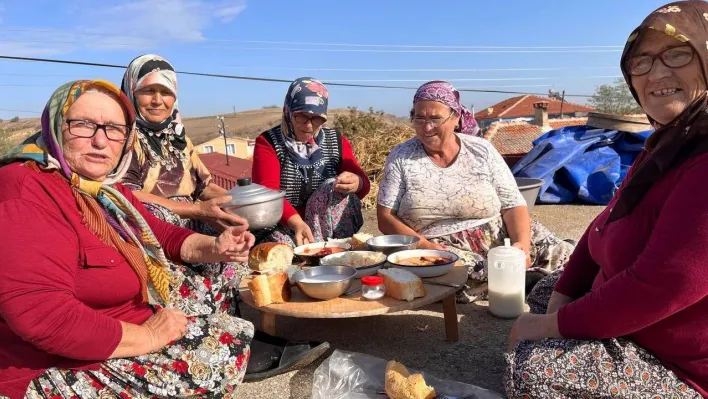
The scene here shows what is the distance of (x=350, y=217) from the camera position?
4090 mm

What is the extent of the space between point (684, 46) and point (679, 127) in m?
0.25

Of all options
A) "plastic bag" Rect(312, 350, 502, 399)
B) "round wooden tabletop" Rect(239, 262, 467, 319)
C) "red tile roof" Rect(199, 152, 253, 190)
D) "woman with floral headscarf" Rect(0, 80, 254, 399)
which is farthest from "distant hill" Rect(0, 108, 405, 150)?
"woman with floral headscarf" Rect(0, 80, 254, 399)

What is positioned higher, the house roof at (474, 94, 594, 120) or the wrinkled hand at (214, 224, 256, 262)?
the house roof at (474, 94, 594, 120)

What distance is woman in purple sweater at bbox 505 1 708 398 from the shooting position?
5.28 ft

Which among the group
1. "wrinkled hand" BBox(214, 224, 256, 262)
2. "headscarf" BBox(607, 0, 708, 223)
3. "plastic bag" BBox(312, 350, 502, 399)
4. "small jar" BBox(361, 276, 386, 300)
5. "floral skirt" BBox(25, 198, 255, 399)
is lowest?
"plastic bag" BBox(312, 350, 502, 399)

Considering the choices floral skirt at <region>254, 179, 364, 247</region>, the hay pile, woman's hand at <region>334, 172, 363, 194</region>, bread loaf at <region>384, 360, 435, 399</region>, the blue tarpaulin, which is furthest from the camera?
the hay pile

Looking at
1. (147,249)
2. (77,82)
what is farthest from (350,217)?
(77,82)

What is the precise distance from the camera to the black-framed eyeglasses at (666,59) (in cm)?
168

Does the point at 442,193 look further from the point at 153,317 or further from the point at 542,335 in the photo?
the point at 153,317

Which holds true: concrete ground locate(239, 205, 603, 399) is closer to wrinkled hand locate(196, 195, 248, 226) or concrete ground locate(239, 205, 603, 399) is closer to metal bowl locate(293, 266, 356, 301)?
metal bowl locate(293, 266, 356, 301)

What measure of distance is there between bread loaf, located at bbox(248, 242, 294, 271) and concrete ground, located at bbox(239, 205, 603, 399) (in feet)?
1.86

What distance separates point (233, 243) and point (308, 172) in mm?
1702

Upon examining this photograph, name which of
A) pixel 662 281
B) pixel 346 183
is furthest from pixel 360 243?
pixel 662 281

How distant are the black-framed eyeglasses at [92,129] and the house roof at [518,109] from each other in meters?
46.4
